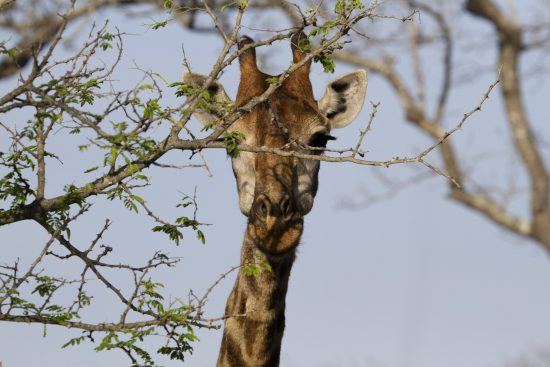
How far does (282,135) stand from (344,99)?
47.9 inches

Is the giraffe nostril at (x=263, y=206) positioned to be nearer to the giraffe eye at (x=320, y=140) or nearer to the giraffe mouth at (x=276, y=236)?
the giraffe mouth at (x=276, y=236)

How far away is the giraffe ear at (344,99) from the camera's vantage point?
23.9 feet

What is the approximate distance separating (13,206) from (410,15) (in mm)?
2855

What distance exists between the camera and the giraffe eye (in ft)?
22.0

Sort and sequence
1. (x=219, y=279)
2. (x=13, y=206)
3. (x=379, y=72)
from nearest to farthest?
(x=219, y=279), (x=13, y=206), (x=379, y=72)

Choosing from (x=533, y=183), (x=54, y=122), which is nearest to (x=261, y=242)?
(x=54, y=122)

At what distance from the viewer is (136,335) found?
5.13 m

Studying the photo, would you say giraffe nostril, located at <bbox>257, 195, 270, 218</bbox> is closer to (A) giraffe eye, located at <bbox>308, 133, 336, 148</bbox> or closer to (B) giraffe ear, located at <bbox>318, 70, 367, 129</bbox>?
(A) giraffe eye, located at <bbox>308, 133, 336, 148</bbox>

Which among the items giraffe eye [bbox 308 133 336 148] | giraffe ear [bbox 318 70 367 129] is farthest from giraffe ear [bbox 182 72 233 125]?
giraffe ear [bbox 318 70 367 129]

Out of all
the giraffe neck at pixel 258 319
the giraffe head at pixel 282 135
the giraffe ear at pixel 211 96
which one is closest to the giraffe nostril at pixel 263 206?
the giraffe head at pixel 282 135

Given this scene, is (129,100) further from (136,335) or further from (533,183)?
(533,183)

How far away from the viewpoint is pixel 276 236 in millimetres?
5844

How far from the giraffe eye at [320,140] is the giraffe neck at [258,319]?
92cm

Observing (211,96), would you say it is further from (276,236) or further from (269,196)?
(276,236)
